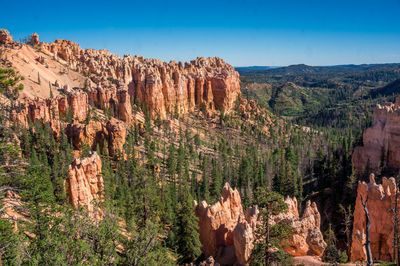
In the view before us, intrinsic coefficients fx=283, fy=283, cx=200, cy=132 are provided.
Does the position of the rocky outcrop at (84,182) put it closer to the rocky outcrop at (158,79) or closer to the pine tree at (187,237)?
the pine tree at (187,237)

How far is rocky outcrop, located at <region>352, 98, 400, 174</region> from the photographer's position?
4597cm

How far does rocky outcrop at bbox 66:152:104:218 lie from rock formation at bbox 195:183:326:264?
12.8 meters

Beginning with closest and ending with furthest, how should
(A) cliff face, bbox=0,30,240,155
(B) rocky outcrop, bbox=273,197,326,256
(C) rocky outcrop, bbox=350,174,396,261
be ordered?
(B) rocky outcrop, bbox=273,197,326,256 → (C) rocky outcrop, bbox=350,174,396,261 → (A) cliff face, bbox=0,30,240,155

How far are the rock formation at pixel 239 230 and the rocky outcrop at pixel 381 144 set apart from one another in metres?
22.4

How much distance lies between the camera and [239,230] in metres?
24.1

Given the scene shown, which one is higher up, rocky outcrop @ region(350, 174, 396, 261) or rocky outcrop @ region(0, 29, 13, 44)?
rocky outcrop @ region(0, 29, 13, 44)

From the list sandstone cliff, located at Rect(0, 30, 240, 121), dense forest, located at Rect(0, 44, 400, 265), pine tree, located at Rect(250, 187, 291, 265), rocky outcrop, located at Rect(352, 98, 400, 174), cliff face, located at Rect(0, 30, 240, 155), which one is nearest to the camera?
dense forest, located at Rect(0, 44, 400, 265)

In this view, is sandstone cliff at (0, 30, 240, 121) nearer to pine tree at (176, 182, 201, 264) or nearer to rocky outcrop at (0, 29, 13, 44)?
rocky outcrop at (0, 29, 13, 44)

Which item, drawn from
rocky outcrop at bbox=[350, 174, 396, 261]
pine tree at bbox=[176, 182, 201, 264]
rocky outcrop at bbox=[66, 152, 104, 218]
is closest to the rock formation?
pine tree at bbox=[176, 182, 201, 264]

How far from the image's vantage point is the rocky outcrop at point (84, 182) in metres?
33.7

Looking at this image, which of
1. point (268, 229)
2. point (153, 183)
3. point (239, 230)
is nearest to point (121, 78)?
point (153, 183)

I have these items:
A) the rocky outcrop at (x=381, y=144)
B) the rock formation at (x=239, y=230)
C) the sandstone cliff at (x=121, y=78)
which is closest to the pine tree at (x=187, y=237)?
the rock formation at (x=239, y=230)

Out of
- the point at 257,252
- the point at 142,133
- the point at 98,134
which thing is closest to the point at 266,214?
the point at 257,252

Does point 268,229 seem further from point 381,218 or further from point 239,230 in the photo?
point 381,218
